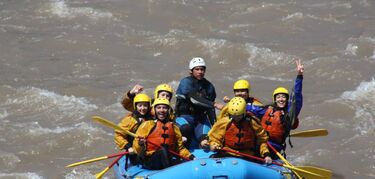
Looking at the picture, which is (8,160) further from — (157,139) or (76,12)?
(76,12)

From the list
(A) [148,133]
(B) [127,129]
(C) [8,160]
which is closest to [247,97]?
(A) [148,133]

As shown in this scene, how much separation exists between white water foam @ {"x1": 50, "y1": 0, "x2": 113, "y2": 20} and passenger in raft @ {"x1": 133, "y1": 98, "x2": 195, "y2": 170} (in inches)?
347

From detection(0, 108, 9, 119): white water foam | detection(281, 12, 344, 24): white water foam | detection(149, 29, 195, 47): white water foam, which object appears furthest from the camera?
detection(281, 12, 344, 24): white water foam

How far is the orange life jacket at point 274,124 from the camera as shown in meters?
8.00

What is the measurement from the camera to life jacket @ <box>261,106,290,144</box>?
799cm

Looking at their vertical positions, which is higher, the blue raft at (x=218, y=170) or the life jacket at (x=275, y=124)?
the life jacket at (x=275, y=124)

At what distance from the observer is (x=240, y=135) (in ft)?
24.2

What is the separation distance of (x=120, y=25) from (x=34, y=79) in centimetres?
307

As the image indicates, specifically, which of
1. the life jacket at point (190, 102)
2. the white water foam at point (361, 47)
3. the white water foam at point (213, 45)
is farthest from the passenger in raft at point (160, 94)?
the white water foam at point (361, 47)

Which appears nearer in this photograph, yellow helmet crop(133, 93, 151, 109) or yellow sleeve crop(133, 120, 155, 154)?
yellow sleeve crop(133, 120, 155, 154)

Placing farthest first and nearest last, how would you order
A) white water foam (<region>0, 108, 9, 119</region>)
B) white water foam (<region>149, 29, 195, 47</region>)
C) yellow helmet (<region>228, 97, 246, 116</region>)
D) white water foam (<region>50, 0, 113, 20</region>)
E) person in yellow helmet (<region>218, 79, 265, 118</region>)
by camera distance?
white water foam (<region>50, 0, 113, 20</region>)
white water foam (<region>149, 29, 195, 47</region>)
white water foam (<region>0, 108, 9, 119</region>)
person in yellow helmet (<region>218, 79, 265, 118</region>)
yellow helmet (<region>228, 97, 246, 116</region>)

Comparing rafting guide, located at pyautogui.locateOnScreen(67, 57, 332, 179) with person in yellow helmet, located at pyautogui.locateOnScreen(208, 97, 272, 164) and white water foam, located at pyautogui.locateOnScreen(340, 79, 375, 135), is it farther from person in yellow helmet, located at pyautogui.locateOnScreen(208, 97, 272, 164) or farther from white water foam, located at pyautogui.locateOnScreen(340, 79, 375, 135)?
white water foam, located at pyautogui.locateOnScreen(340, 79, 375, 135)

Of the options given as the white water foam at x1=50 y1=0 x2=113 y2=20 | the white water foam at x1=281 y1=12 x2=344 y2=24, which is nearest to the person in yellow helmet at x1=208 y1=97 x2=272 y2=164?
the white water foam at x1=281 y1=12 x2=344 y2=24

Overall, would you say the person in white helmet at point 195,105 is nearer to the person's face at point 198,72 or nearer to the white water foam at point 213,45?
the person's face at point 198,72
